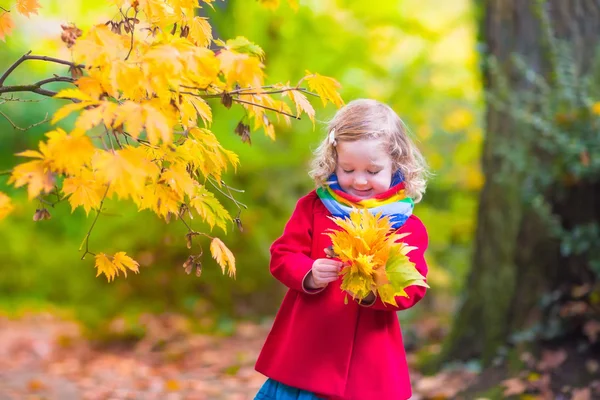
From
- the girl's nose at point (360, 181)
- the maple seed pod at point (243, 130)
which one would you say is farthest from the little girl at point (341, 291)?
the maple seed pod at point (243, 130)

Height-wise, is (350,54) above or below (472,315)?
above

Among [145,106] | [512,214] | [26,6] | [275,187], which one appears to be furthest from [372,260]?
[275,187]

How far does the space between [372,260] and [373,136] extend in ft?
1.33

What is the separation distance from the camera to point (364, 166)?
7.48 feet

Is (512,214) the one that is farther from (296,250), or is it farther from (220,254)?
(220,254)

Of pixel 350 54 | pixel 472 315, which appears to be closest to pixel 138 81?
pixel 472 315

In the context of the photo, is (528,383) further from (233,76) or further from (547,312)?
(233,76)

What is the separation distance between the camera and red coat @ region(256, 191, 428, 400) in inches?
90.1

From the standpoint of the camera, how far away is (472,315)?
15.5 ft

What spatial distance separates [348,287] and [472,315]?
9.27 feet

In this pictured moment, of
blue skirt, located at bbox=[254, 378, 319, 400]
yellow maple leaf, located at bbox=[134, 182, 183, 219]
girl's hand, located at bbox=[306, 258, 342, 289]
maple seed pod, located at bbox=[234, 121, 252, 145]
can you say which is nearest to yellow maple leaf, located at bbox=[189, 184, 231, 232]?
yellow maple leaf, located at bbox=[134, 182, 183, 219]

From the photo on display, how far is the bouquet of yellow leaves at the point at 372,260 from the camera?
2061 mm

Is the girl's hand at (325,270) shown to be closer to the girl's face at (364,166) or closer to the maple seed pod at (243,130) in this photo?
the girl's face at (364,166)

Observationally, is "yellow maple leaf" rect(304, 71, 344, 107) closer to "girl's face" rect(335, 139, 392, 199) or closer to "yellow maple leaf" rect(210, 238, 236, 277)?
"girl's face" rect(335, 139, 392, 199)
